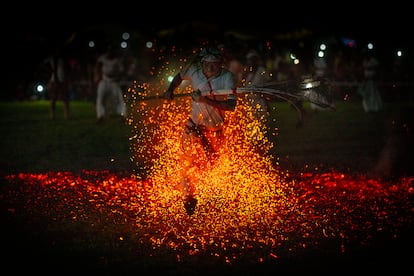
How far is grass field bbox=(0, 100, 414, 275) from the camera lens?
6.57 m

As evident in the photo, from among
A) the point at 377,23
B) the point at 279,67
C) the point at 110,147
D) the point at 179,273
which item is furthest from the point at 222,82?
the point at 279,67

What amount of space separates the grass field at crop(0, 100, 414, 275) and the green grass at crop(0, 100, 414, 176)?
0.05 metres

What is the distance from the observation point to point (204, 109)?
8.38 metres

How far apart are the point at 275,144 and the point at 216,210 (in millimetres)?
7455

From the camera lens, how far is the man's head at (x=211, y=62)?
8.27m

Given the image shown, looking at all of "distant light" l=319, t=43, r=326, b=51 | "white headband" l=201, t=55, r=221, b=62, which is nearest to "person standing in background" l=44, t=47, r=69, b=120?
"distant light" l=319, t=43, r=326, b=51

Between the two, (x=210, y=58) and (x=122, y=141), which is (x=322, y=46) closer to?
(x=122, y=141)

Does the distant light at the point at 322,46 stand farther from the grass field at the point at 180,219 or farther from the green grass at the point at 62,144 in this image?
the grass field at the point at 180,219

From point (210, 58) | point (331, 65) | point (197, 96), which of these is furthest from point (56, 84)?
point (197, 96)

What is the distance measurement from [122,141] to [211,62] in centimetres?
874

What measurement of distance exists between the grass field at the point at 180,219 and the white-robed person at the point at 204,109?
50cm

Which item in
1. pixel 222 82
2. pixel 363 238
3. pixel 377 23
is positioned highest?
pixel 377 23

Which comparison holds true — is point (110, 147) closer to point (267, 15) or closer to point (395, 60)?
point (267, 15)

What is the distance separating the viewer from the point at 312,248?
7.11m
